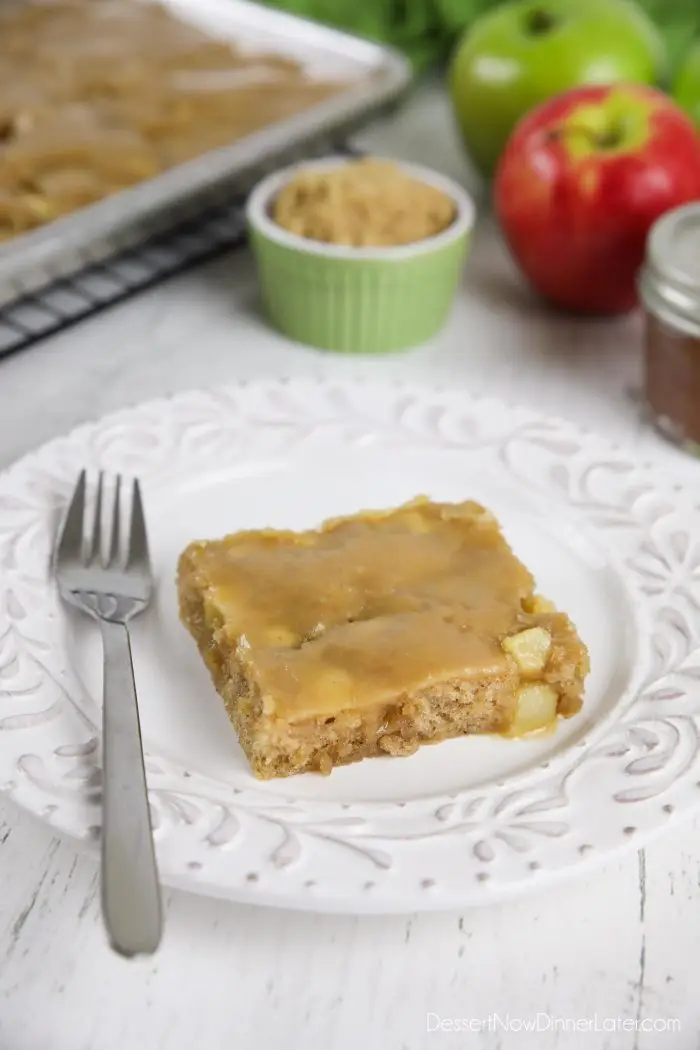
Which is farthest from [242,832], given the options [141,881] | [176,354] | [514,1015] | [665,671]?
[176,354]

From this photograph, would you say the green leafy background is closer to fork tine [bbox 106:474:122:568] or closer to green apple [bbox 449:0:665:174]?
green apple [bbox 449:0:665:174]

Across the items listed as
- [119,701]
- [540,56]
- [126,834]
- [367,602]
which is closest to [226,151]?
[540,56]

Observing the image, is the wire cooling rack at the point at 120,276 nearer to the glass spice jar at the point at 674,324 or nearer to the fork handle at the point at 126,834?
the glass spice jar at the point at 674,324

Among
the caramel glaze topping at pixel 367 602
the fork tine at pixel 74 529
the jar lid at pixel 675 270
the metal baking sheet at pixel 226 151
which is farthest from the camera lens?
the metal baking sheet at pixel 226 151

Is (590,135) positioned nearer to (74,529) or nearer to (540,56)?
(540,56)

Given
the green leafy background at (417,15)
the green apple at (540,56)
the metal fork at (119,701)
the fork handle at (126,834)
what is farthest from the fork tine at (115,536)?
the green leafy background at (417,15)

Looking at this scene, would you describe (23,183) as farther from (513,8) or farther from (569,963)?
(569,963)
